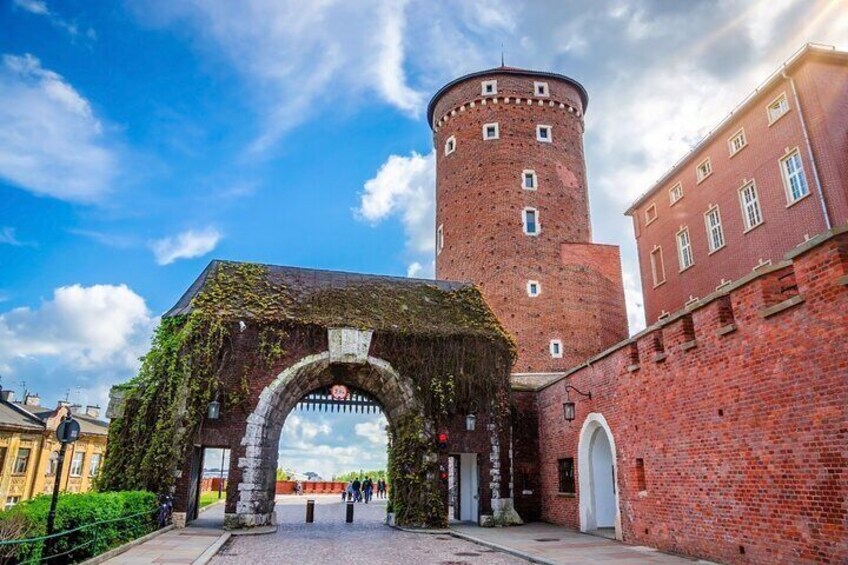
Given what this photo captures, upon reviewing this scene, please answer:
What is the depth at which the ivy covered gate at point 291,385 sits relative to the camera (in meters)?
17.1

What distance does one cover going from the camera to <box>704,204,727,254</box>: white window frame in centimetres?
2360

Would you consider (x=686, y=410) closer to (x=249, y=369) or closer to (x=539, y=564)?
A: (x=539, y=564)

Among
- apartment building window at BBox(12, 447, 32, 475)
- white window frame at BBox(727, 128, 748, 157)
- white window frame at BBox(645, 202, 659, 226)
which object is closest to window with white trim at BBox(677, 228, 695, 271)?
white window frame at BBox(645, 202, 659, 226)

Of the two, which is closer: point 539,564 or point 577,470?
point 539,564

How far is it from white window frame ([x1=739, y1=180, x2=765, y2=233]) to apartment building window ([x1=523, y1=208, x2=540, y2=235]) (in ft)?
31.1

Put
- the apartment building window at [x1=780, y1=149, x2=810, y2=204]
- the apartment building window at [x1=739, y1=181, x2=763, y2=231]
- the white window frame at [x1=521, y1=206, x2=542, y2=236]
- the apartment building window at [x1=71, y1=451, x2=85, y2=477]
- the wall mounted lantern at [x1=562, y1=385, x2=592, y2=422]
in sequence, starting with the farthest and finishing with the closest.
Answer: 1. the apartment building window at [x1=71, y1=451, x2=85, y2=477]
2. the white window frame at [x1=521, y1=206, x2=542, y2=236]
3. the apartment building window at [x1=739, y1=181, x2=763, y2=231]
4. the apartment building window at [x1=780, y1=149, x2=810, y2=204]
5. the wall mounted lantern at [x1=562, y1=385, x2=592, y2=422]

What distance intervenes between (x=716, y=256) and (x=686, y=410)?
1434cm

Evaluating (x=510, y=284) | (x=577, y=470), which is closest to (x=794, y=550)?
(x=577, y=470)

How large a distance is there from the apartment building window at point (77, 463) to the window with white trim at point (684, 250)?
3753 centimetres

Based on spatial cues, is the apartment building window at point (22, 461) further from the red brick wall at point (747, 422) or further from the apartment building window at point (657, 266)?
the apartment building window at point (657, 266)

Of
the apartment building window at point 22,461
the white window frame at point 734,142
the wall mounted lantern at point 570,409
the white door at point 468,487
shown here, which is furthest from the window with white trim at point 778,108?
the apartment building window at point 22,461

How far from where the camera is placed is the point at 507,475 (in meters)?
19.0

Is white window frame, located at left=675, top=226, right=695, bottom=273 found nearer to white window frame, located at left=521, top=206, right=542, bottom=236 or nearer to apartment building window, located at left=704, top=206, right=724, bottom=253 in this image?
apartment building window, located at left=704, top=206, right=724, bottom=253

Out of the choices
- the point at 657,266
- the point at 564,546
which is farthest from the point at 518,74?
the point at 564,546
